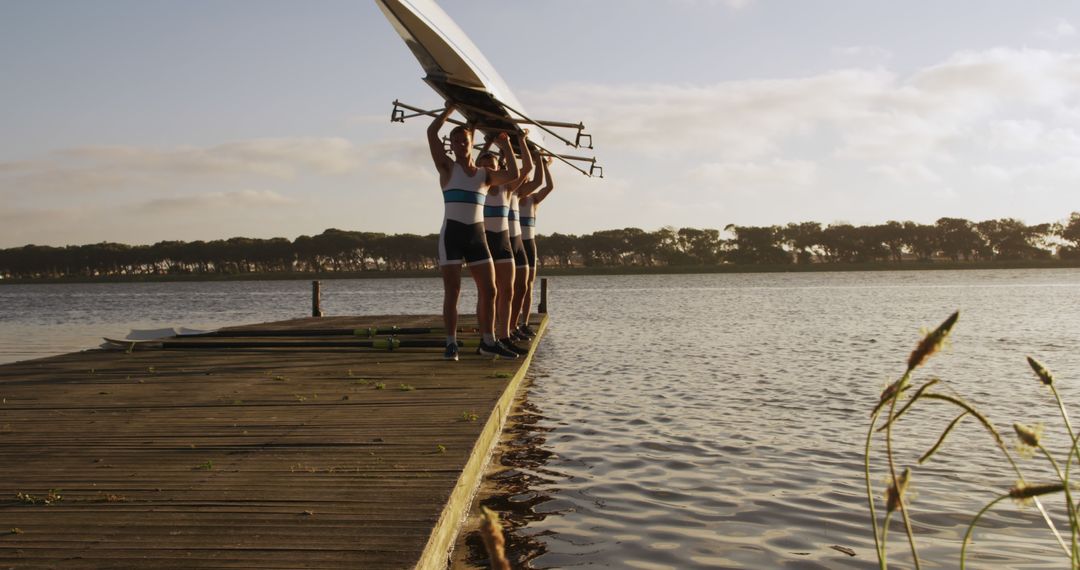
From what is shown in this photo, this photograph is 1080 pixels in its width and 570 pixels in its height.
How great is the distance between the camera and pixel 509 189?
8.83 m

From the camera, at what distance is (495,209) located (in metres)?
8.70

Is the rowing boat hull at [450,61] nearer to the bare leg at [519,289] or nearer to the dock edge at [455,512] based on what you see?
the bare leg at [519,289]

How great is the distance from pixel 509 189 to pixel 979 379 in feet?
22.2

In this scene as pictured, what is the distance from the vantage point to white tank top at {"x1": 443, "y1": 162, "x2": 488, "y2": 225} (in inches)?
307

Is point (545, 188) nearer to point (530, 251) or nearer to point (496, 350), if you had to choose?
point (530, 251)

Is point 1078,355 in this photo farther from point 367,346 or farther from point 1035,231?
point 1035,231

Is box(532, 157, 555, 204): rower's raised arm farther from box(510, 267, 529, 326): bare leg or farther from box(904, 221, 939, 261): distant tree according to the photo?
box(904, 221, 939, 261): distant tree

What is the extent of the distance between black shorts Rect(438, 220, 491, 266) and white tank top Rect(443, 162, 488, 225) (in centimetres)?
6

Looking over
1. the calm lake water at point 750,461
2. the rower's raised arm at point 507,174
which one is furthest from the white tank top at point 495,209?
the calm lake water at point 750,461

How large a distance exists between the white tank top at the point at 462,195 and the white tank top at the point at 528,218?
8.44ft

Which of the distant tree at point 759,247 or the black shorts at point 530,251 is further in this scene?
the distant tree at point 759,247

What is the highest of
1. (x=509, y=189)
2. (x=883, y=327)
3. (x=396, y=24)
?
(x=396, y=24)

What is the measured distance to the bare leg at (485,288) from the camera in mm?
8000

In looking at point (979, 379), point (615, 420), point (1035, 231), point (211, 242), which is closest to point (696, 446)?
point (615, 420)
